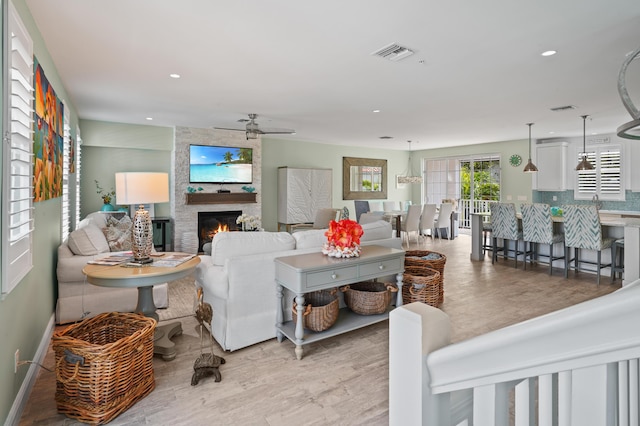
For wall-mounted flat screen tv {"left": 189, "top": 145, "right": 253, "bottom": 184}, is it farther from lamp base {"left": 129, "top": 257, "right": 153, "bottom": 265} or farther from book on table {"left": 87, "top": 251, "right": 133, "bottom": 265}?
lamp base {"left": 129, "top": 257, "right": 153, "bottom": 265}

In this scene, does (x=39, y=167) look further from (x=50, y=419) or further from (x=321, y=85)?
(x=321, y=85)

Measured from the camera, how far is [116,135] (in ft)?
21.5

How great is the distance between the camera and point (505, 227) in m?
6.05

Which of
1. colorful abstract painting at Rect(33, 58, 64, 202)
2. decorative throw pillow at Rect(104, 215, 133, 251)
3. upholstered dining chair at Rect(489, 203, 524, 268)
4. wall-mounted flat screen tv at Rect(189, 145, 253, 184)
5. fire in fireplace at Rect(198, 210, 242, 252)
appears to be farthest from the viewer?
fire in fireplace at Rect(198, 210, 242, 252)

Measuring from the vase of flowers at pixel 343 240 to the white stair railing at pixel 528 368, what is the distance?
88.3 inches

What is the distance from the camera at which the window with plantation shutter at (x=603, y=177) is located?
7.63m

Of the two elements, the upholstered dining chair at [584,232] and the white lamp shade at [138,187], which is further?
the upholstered dining chair at [584,232]

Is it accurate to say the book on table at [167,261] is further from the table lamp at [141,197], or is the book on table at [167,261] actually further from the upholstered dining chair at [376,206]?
the upholstered dining chair at [376,206]

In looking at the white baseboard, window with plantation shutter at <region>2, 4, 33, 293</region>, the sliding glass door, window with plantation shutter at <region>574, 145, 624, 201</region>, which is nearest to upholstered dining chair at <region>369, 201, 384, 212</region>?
the sliding glass door

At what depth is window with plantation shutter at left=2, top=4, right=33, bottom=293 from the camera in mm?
1753

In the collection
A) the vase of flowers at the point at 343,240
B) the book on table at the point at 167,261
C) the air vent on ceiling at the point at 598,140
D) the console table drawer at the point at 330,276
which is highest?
the air vent on ceiling at the point at 598,140

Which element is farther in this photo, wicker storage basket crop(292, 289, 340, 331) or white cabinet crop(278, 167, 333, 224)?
white cabinet crop(278, 167, 333, 224)

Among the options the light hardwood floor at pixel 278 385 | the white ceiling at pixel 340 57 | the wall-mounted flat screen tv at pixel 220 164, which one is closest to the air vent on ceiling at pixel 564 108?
the white ceiling at pixel 340 57

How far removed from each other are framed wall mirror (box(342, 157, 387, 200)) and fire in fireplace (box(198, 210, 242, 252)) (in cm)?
353
